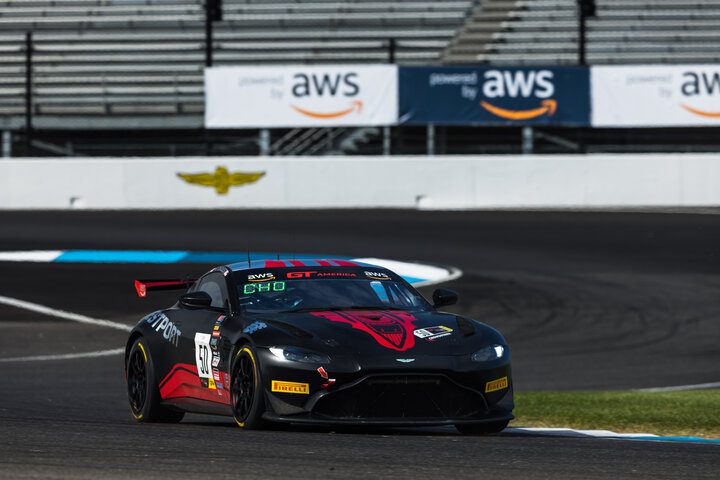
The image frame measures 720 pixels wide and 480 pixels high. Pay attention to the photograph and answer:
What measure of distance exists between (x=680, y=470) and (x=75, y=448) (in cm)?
289

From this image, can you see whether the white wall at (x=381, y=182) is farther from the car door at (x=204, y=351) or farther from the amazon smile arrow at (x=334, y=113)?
the car door at (x=204, y=351)

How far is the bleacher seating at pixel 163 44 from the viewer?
3022 centimetres

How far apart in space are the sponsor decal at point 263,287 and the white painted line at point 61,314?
7.17 meters

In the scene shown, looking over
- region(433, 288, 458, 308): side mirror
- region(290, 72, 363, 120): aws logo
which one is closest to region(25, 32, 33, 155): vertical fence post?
region(290, 72, 363, 120): aws logo

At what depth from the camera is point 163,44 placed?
3152cm

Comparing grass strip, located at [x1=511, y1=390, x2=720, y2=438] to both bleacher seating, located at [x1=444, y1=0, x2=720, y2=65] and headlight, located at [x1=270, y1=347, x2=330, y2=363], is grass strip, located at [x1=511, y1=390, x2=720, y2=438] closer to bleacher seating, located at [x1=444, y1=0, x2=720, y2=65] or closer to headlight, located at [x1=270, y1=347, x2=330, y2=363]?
headlight, located at [x1=270, y1=347, x2=330, y2=363]

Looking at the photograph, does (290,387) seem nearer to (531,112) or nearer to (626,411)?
(626,411)

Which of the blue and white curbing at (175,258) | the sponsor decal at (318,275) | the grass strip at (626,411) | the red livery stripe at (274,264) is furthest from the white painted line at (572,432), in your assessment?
the blue and white curbing at (175,258)

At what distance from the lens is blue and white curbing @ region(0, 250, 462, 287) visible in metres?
19.4

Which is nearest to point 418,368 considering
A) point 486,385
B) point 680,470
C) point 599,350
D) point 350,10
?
point 486,385

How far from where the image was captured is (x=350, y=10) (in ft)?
105

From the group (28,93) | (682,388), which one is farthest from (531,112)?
(682,388)

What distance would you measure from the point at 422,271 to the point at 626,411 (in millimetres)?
8277

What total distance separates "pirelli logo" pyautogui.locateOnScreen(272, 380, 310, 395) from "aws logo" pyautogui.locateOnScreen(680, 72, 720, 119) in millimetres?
19449
